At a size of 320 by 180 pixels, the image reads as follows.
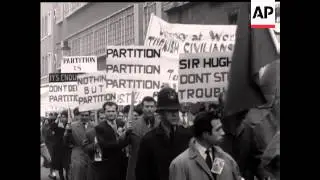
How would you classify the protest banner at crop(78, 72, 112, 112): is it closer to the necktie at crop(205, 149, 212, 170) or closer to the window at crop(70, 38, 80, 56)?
the window at crop(70, 38, 80, 56)

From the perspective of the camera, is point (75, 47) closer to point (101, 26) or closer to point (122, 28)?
point (101, 26)

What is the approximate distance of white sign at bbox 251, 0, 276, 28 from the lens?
8.35 m

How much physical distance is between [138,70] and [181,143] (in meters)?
2.46

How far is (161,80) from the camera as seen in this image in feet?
37.8

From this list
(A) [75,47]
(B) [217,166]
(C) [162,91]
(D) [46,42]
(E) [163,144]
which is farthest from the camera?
(A) [75,47]

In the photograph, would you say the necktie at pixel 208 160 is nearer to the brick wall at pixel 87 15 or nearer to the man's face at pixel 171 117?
the man's face at pixel 171 117

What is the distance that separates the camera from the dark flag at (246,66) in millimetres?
8023

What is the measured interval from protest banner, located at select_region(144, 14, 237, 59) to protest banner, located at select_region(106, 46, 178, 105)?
0.46ft

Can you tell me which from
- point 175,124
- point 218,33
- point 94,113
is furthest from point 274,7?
point 94,113

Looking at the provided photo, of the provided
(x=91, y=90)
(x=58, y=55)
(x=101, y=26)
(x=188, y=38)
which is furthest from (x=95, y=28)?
(x=188, y=38)

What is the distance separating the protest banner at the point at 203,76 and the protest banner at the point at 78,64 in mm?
3846

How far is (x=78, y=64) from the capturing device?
1417cm

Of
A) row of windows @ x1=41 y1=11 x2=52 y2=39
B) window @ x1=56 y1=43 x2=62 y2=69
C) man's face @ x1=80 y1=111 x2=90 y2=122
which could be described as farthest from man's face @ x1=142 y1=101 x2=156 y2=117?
window @ x1=56 y1=43 x2=62 y2=69
